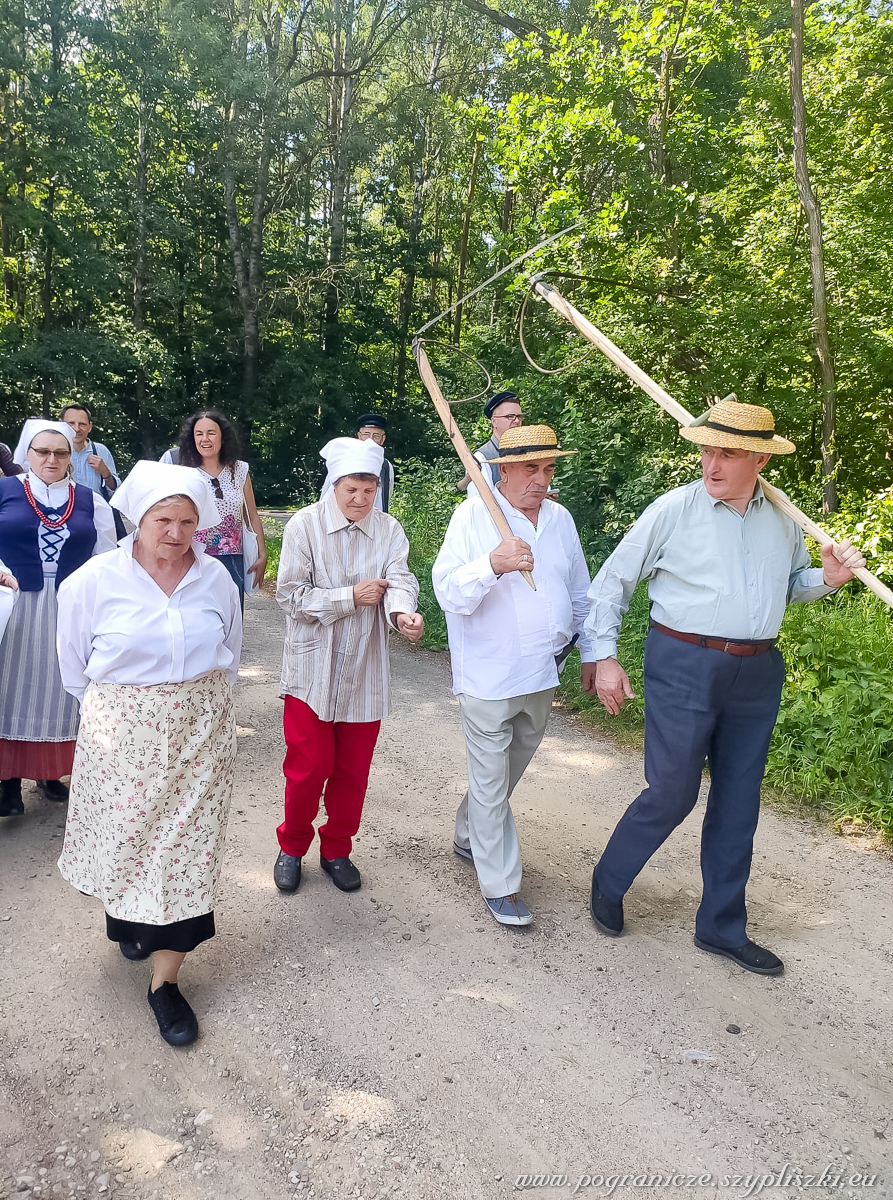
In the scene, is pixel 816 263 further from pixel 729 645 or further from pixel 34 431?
pixel 34 431

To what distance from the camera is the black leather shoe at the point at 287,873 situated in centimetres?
364

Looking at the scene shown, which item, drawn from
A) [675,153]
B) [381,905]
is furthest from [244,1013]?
[675,153]

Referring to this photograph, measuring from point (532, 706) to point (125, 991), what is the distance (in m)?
1.88

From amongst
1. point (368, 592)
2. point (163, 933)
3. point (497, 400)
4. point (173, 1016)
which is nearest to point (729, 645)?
point (368, 592)

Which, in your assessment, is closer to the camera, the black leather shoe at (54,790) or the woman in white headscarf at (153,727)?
the woman in white headscarf at (153,727)

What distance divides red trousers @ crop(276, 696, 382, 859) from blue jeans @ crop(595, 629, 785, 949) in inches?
45.2

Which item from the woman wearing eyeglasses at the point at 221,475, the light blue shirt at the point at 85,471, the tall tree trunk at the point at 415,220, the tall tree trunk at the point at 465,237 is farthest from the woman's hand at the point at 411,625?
the tall tree trunk at the point at 415,220

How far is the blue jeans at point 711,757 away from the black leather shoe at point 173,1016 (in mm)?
1718

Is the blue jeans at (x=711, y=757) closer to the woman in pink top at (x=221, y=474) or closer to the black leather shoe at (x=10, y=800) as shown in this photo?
the woman in pink top at (x=221, y=474)

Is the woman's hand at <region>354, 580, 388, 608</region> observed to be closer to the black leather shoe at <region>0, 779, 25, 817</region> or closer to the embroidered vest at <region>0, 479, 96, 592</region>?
the embroidered vest at <region>0, 479, 96, 592</region>

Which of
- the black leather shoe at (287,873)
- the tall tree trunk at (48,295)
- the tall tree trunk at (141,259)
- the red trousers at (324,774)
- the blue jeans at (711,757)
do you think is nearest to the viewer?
the blue jeans at (711,757)

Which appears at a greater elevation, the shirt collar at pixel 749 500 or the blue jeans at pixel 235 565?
the shirt collar at pixel 749 500

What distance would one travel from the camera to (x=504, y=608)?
343 cm

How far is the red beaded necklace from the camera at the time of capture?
13.1 feet
